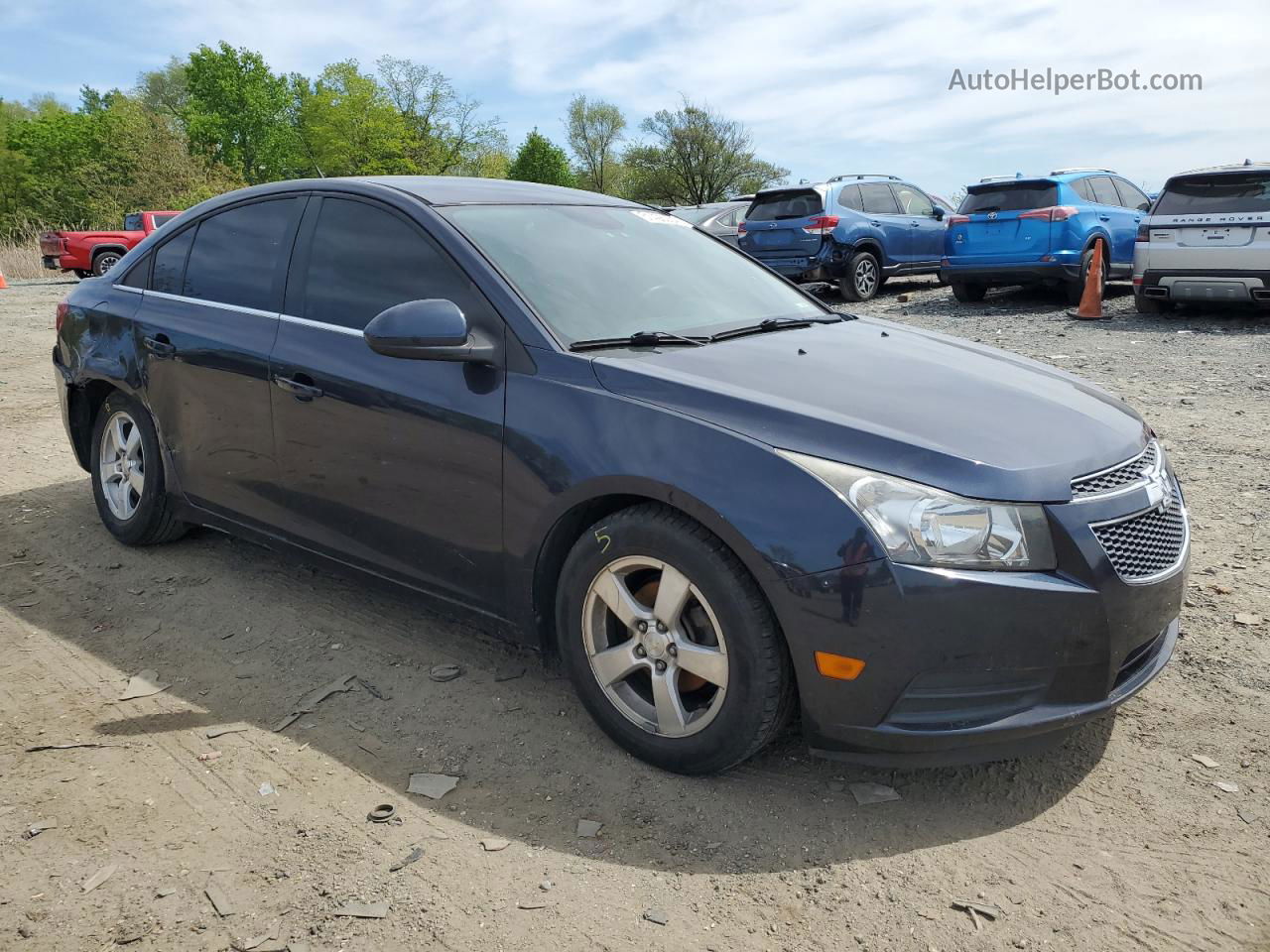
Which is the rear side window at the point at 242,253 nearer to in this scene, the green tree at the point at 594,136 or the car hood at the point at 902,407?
the car hood at the point at 902,407

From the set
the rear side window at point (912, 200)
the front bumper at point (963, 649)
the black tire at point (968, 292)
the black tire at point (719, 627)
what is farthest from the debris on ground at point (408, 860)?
the rear side window at point (912, 200)

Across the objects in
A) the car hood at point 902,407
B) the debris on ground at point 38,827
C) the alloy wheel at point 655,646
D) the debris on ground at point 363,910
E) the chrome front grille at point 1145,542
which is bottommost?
the debris on ground at point 363,910

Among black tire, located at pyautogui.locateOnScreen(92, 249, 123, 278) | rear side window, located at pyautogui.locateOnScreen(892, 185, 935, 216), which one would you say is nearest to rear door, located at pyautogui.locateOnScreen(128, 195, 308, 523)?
rear side window, located at pyautogui.locateOnScreen(892, 185, 935, 216)

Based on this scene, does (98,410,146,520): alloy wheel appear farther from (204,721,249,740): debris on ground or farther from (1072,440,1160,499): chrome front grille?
(1072,440,1160,499): chrome front grille

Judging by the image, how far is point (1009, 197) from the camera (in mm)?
13438

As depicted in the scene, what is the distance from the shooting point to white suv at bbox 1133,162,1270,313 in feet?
35.7

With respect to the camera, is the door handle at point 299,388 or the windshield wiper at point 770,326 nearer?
the windshield wiper at point 770,326

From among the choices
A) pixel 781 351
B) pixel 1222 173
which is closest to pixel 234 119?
pixel 1222 173

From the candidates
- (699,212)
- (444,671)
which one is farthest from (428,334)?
(699,212)

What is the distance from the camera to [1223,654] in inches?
142

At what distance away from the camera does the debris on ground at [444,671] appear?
11.8 ft

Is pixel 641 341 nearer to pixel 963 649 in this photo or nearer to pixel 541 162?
pixel 963 649

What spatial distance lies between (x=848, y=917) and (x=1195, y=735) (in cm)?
144

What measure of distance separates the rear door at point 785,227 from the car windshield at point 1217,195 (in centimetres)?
452
